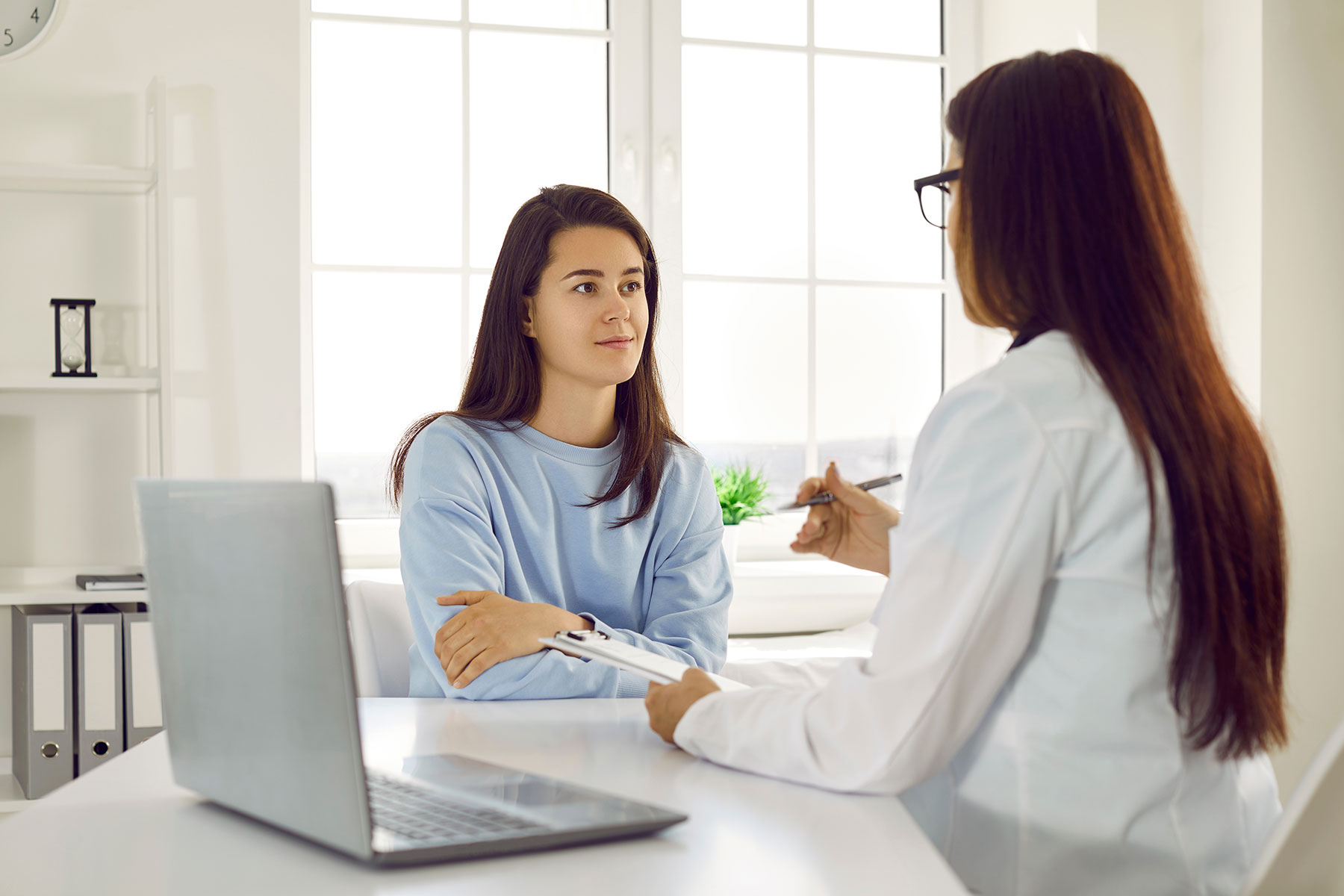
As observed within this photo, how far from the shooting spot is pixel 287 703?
672 mm

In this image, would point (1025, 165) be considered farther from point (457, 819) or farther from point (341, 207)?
point (341, 207)

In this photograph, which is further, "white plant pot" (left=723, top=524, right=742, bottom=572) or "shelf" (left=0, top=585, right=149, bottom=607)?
"white plant pot" (left=723, top=524, right=742, bottom=572)

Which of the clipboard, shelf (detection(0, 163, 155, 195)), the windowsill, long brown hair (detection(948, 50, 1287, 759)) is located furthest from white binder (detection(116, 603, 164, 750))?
long brown hair (detection(948, 50, 1287, 759))

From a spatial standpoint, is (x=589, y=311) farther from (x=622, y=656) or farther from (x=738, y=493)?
(x=738, y=493)

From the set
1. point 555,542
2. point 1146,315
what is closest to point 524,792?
point 1146,315

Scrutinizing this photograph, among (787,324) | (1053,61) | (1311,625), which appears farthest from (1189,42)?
(1053,61)

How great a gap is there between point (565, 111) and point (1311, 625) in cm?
218

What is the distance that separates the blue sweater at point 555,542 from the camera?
141 cm

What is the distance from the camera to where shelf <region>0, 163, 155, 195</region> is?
2.27m

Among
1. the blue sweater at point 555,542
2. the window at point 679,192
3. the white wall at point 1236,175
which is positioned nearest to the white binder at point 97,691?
the window at point 679,192

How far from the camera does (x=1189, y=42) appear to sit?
2.64m

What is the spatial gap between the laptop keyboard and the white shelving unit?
168cm

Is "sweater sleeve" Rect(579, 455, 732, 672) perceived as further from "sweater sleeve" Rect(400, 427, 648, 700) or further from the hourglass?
the hourglass

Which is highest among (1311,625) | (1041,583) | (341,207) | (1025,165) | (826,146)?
(826,146)
